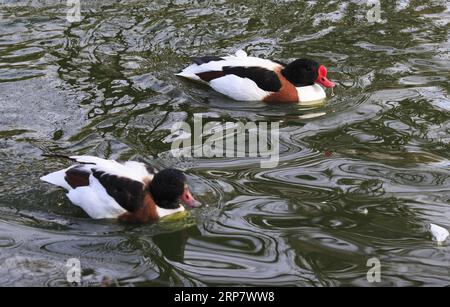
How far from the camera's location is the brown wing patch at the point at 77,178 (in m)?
7.54

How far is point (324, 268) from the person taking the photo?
22.2 ft

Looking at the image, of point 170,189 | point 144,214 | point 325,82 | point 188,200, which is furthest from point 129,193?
point 325,82

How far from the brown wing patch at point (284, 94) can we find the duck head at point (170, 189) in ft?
10.5

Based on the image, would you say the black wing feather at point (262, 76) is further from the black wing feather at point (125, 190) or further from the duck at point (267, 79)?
the black wing feather at point (125, 190)

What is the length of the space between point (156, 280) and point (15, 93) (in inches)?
179

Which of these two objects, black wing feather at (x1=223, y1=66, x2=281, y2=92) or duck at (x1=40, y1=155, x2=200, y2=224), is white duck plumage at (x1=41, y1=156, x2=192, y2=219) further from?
black wing feather at (x1=223, y1=66, x2=281, y2=92)

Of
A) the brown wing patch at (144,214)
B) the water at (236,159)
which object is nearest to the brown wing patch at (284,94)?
the water at (236,159)

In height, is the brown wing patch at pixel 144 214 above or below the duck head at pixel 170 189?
below

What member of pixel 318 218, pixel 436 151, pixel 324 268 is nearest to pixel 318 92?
pixel 436 151

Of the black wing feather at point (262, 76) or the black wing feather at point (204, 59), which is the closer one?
the black wing feather at point (262, 76)

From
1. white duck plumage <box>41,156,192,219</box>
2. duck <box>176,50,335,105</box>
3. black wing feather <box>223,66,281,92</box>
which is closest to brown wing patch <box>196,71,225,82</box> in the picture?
duck <box>176,50,335,105</box>

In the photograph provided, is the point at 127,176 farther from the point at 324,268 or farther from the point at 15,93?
the point at 15,93

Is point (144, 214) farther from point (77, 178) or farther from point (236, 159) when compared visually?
point (236, 159)

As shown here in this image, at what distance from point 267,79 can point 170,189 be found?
3368mm
